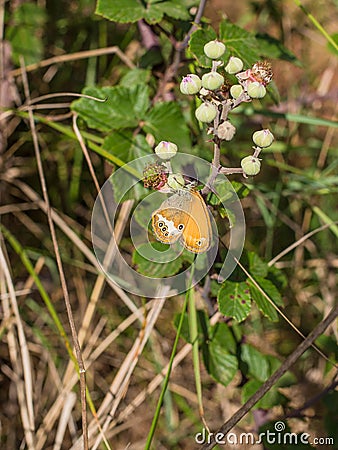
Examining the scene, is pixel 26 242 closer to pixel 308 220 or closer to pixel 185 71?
pixel 185 71

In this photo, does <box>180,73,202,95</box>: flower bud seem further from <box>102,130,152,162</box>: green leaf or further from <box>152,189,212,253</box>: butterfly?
<box>102,130,152,162</box>: green leaf

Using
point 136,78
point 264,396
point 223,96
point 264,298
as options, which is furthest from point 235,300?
point 136,78

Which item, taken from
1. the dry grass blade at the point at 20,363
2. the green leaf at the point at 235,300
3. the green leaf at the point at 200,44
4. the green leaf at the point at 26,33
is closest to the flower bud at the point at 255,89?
the green leaf at the point at 200,44

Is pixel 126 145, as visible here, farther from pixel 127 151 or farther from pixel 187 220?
pixel 187 220

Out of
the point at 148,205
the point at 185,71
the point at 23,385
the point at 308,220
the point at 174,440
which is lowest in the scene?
the point at 174,440

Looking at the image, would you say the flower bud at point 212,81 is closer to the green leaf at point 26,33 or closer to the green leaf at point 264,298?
the green leaf at point 264,298

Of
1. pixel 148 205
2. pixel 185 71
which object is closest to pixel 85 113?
pixel 148 205
